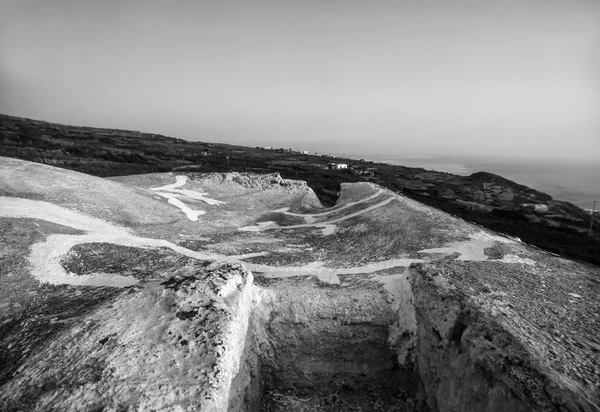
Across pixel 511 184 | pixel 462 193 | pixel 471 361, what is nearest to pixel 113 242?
pixel 471 361

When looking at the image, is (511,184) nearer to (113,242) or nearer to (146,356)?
(113,242)

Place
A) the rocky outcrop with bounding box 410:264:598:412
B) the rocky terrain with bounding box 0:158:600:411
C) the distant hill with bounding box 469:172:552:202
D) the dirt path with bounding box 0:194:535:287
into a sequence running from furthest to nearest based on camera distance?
the distant hill with bounding box 469:172:552:202 → the dirt path with bounding box 0:194:535:287 → the rocky terrain with bounding box 0:158:600:411 → the rocky outcrop with bounding box 410:264:598:412

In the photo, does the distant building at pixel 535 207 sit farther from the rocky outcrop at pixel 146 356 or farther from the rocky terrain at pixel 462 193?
the rocky outcrop at pixel 146 356

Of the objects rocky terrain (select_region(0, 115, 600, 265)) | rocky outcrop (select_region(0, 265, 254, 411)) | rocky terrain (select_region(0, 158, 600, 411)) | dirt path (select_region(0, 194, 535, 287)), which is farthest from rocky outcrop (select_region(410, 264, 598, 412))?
rocky terrain (select_region(0, 115, 600, 265))

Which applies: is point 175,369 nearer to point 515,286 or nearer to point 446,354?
point 446,354

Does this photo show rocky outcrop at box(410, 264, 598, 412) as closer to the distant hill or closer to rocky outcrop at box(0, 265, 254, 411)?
rocky outcrop at box(0, 265, 254, 411)

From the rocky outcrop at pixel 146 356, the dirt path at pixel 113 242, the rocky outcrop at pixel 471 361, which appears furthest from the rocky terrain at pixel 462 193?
the rocky outcrop at pixel 146 356

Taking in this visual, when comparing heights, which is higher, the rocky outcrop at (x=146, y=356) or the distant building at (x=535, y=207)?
the rocky outcrop at (x=146, y=356)

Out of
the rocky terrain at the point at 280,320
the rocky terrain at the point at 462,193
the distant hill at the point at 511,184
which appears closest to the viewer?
the rocky terrain at the point at 280,320

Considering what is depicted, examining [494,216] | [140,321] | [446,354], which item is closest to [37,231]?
[140,321]
